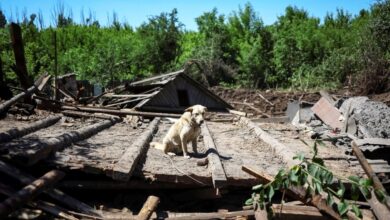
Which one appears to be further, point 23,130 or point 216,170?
point 23,130

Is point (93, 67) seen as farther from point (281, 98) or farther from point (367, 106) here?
point (367, 106)

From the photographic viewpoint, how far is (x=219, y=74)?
28688 mm

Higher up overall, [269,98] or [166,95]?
[166,95]

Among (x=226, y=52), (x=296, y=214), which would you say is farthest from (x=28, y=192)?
(x=226, y=52)

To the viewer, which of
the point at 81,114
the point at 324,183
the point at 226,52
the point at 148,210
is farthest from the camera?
the point at 226,52

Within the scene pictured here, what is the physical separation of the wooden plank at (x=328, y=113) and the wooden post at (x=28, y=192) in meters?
7.89

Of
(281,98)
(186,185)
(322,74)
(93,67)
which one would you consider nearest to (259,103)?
(281,98)

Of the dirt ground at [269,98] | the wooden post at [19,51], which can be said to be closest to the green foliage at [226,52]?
the dirt ground at [269,98]

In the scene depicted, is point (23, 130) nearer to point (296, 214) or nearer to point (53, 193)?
point (53, 193)

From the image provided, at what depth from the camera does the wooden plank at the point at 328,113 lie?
34.0 ft

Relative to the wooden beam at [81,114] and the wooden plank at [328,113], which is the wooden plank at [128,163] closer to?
the wooden beam at [81,114]

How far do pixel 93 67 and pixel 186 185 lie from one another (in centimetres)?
2282

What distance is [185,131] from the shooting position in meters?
6.10

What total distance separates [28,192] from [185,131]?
287 centimetres
